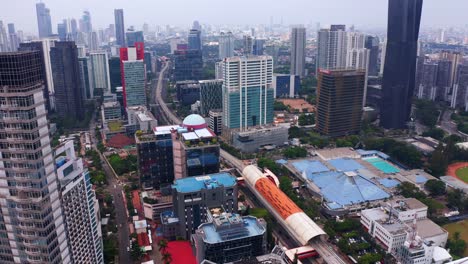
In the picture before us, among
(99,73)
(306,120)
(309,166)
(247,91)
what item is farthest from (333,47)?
(309,166)

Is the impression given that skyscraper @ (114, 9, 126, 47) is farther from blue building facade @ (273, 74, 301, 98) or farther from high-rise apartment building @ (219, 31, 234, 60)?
blue building facade @ (273, 74, 301, 98)

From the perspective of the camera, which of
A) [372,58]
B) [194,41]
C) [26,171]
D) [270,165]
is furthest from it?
[194,41]

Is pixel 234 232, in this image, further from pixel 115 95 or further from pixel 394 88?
pixel 115 95

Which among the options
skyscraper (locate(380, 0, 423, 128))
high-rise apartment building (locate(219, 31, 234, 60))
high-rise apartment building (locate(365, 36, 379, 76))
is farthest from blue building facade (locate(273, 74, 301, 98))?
high-rise apartment building (locate(219, 31, 234, 60))

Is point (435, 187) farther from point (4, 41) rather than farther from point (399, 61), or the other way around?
point (4, 41)

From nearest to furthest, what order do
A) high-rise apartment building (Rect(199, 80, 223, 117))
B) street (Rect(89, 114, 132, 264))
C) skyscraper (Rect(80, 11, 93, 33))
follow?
1. street (Rect(89, 114, 132, 264))
2. high-rise apartment building (Rect(199, 80, 223, 117))
3. skyscraper (Rect(80, 11, 93, 33))

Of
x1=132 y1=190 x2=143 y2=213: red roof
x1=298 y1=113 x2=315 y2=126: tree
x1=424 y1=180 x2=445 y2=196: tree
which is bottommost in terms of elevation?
x1=132 y1=190 x2=143 y2=213: red roof

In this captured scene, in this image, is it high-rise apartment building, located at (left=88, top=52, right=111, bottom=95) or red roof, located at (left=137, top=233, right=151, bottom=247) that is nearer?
red roof, located at (left=137, top=233, right=151, bottom=247)
